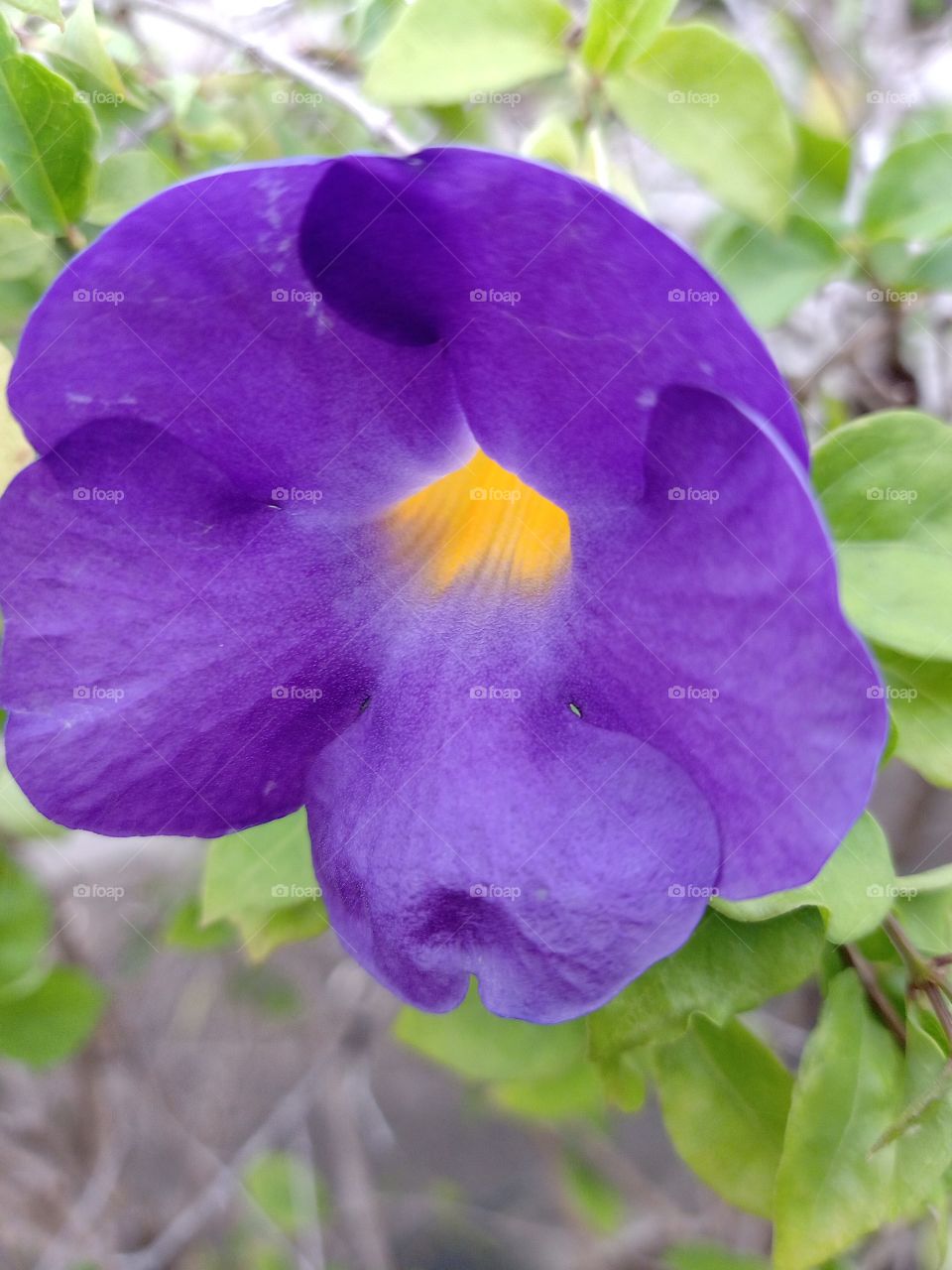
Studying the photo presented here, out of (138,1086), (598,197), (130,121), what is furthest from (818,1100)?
(138,1086)

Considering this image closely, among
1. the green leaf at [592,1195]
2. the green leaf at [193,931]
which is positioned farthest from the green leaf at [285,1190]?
the green leaf at [193,931]

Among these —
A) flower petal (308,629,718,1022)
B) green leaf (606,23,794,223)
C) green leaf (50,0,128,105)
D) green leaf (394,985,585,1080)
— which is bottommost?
green leaf (394,985,585,1080)

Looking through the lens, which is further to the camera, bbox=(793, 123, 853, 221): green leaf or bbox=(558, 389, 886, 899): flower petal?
bbox=(793, 123, 853, 221): green leaf

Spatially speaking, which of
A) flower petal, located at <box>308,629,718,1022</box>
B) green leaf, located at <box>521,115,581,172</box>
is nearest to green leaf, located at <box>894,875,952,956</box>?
flower petal, located at <box>308,629,718,1022</box>

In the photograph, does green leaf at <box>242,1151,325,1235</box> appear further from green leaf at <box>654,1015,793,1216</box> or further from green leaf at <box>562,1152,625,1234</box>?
green leaf at <box>654,1015,793,1216</box>

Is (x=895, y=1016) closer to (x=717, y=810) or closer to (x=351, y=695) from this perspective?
(x=717, y=810)

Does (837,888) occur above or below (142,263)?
below
